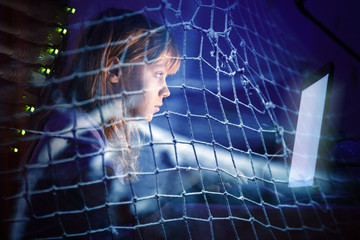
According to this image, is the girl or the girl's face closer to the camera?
the girl

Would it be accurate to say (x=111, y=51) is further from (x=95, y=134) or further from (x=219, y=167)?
(x=219, y=167)

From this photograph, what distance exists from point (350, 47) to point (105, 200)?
98cm

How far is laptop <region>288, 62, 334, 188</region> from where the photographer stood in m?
0.67

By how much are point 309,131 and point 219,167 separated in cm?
39

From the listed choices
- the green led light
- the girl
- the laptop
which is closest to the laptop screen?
the laptop

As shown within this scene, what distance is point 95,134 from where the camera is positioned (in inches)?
27.3

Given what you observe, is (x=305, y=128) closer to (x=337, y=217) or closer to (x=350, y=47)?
(x=337, y=217)

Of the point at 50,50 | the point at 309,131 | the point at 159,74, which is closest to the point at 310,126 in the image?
the point at 309,131

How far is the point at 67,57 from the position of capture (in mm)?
791

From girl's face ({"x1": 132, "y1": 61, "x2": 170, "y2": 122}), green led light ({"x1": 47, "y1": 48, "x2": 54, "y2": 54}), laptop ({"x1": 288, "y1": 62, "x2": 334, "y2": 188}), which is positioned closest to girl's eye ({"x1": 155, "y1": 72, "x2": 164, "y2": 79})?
girl's face ({"x1": 132, "y1": 61, "x2": 170, "y2": 122})

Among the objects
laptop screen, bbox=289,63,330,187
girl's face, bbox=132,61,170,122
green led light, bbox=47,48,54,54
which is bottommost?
laptop screen, bbox=289,63,330,187

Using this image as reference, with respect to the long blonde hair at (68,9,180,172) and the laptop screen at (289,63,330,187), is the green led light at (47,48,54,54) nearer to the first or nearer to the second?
the long blonde hair at (68,9,180,172)

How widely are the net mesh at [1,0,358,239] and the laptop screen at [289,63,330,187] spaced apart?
4 centimetres

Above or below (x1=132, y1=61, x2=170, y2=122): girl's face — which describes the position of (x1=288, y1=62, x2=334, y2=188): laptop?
below
